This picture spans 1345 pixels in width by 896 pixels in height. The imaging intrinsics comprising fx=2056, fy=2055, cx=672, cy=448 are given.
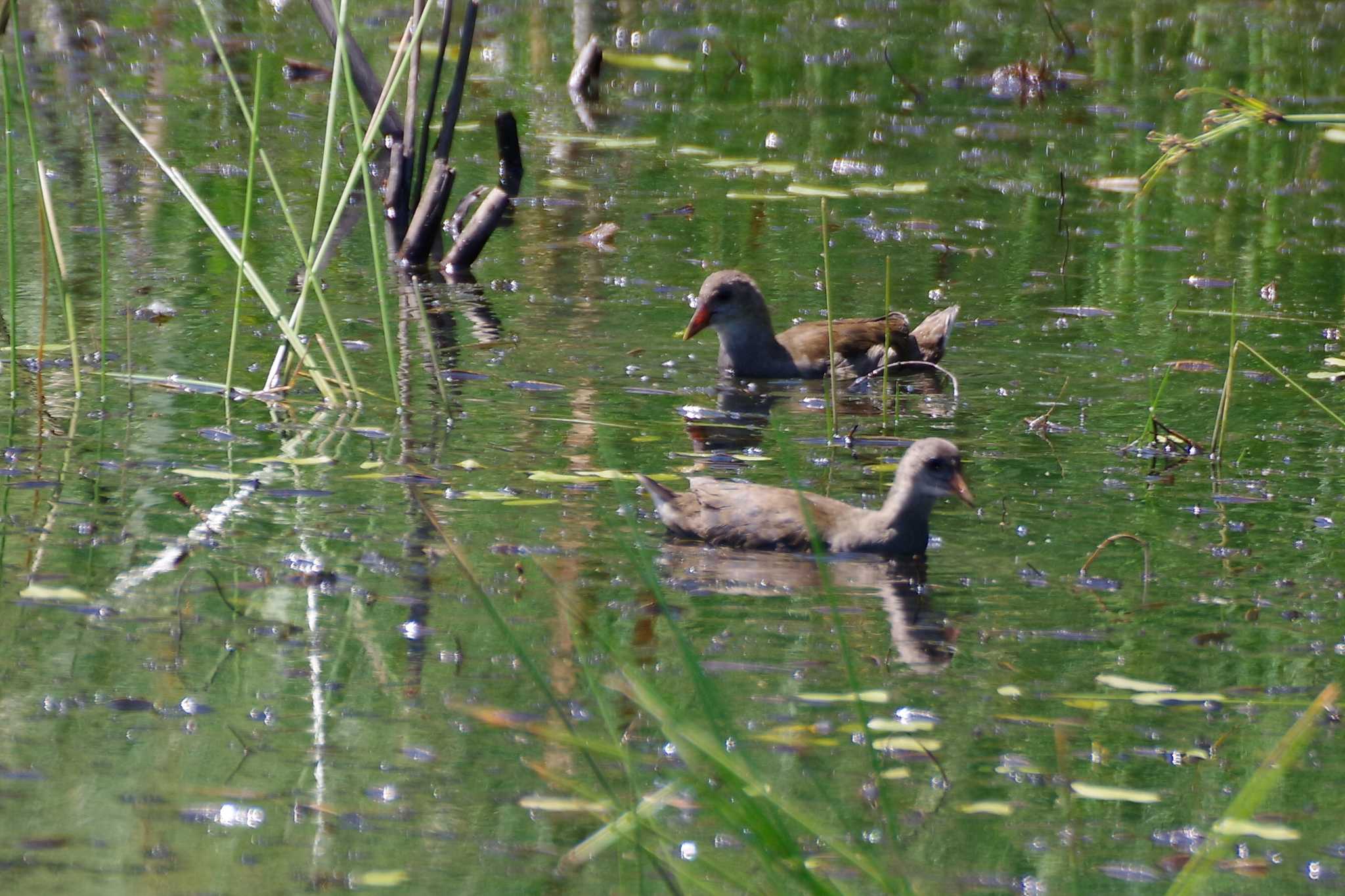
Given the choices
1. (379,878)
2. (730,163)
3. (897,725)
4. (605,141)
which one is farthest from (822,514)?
(605,141)

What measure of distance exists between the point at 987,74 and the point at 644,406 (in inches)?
364

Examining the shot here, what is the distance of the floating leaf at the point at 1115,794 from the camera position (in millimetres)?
4645

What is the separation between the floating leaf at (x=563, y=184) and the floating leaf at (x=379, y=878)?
8.35 m

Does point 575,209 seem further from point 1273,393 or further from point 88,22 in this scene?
point 88,22

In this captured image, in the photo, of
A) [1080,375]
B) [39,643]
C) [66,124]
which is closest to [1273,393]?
[1080,375]

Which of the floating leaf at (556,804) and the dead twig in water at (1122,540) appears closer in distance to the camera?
the floating leaf at (556,804)

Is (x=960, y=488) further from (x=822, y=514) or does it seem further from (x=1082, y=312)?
(x=1082, y=312)

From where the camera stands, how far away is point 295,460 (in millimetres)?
6906

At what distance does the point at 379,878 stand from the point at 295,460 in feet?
9.82

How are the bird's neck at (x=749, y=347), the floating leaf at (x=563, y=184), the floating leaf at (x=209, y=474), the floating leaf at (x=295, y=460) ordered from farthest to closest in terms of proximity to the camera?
the floating leaf at (x=563, y=184) → the bird's neck at (x=749, y=347) → the floating leaf at (x=295, y=460) → the floating leaf at (x=209, y=474)

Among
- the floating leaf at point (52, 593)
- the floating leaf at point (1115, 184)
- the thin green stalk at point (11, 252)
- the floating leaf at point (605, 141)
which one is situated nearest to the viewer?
the floating leaf at point (52, 593)

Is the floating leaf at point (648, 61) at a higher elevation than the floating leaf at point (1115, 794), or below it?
higher

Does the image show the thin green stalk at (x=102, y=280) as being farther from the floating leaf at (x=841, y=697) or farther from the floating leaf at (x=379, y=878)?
the floating leaf at (x=379, y=878)

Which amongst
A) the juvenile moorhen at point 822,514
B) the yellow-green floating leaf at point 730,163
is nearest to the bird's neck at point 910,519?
the juvenile moorhen at point 822,514
